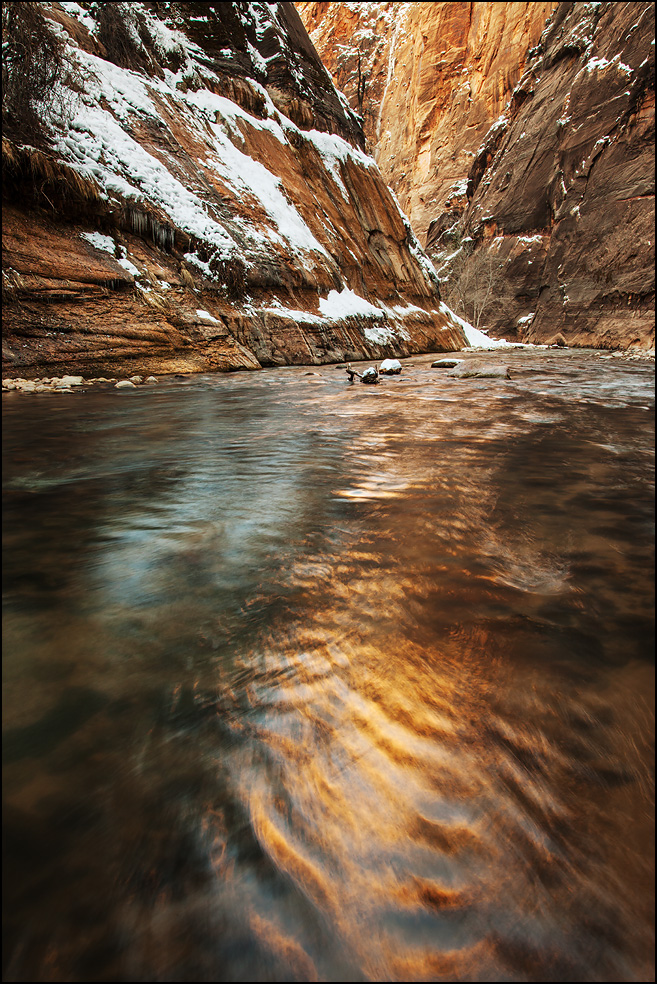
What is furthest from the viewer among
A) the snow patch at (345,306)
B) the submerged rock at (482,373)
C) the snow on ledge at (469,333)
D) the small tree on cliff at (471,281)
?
the small tree on cliff at (471,281)

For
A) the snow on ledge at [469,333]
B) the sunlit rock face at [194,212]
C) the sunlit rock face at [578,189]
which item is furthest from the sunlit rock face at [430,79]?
the sunlit rock face at [194,212]

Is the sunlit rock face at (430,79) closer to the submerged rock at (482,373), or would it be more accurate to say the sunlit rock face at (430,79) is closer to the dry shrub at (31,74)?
the submerged rock at (482,373)

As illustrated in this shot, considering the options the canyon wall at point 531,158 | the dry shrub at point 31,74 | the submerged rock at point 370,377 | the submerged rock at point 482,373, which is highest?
the canyon wall at point 531,158

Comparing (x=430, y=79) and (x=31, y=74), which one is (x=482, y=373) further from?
(x=430, y=79)

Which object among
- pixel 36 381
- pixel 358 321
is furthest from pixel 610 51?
pixel 36 381

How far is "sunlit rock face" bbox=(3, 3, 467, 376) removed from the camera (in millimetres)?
6230

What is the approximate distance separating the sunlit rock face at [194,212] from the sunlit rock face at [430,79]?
22860 mm

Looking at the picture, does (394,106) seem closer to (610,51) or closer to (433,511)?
(610,51)

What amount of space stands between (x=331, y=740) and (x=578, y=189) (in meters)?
26.7

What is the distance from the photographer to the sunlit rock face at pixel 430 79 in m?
30.7

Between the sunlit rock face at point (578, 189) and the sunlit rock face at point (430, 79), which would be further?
the sunlit rock face at point (430, 79)

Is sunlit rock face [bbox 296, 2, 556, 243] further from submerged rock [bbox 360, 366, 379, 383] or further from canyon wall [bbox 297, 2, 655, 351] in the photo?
submerged rock [bbox 360, 366, 379, 383]

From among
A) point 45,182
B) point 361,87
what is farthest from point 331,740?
point 361,87

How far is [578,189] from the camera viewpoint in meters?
19.8
